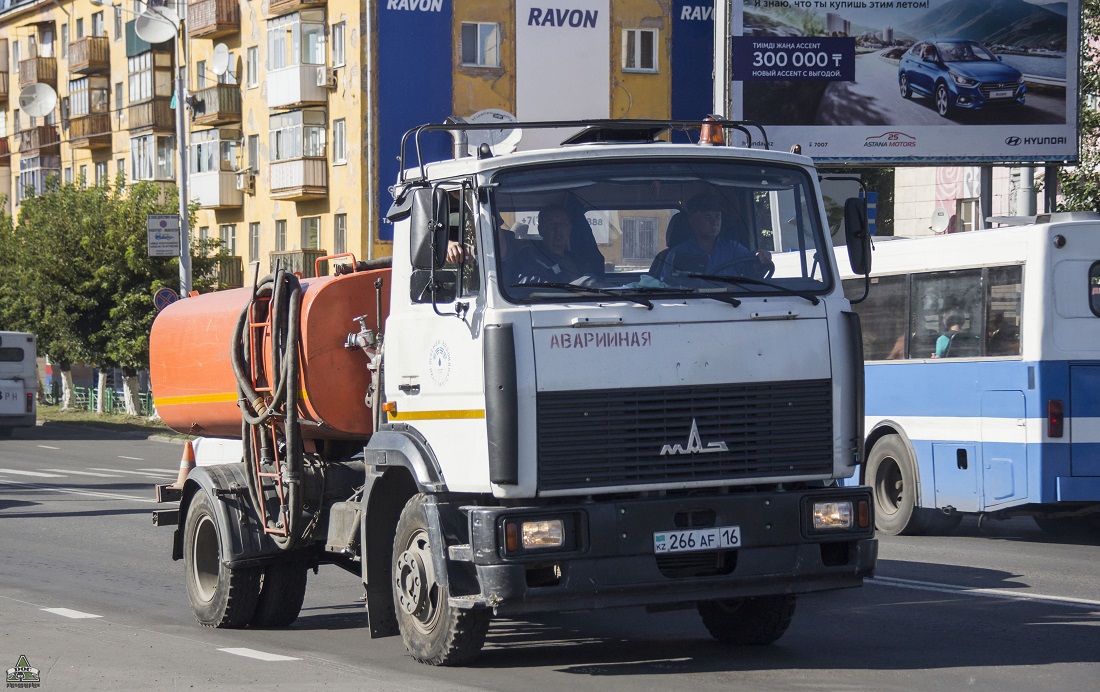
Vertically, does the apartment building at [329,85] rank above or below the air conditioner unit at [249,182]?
above

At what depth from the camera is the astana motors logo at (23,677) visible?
26.7 feet

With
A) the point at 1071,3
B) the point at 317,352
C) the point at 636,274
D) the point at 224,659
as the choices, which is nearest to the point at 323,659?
the point at 224,659

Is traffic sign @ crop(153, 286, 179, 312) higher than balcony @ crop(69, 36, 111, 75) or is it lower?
lower

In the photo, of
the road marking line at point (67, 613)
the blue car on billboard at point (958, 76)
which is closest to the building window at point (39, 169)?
the blue car on billboard at point (958, 76)

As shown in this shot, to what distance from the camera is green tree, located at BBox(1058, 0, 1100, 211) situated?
25383 mm

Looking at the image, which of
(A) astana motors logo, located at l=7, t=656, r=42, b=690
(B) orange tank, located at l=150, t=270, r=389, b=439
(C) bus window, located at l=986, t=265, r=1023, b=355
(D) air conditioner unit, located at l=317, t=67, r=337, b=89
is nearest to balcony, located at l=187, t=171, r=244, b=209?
(D) air conditioner unit, located at l=317, t=67, r=337, b=89

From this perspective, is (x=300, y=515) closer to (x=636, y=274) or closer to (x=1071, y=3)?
(x=636, y=274)

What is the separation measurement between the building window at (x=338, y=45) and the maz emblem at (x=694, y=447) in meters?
44.7

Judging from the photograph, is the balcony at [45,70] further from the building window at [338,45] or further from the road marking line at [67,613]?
the road marking line at [67,613]

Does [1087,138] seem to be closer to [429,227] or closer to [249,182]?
[429,227]

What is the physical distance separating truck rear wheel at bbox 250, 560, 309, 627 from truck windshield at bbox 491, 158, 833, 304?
3446 millimetres

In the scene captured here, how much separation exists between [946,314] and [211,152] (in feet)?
157

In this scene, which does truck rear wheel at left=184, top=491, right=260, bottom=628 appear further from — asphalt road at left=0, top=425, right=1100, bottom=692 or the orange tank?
the orange tank

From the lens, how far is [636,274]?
804 cm
